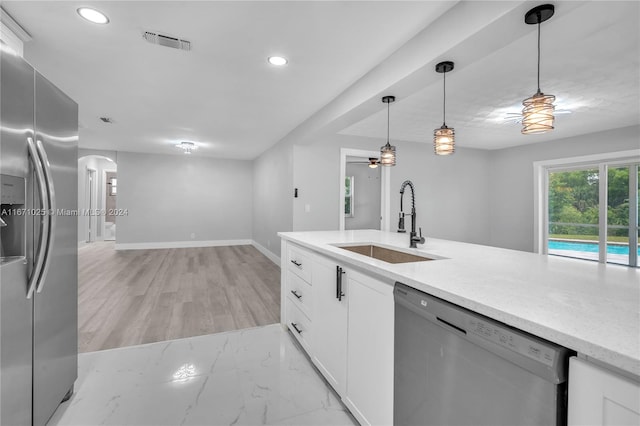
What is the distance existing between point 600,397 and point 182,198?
8.17 meters

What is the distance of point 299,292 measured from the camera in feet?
7.97

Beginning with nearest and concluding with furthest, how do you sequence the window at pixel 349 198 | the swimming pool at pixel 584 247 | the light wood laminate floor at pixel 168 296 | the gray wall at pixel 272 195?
the light wood laminate floor at pixel 168 296 < the swimming pool at pixel 584 247 < the gray wall at pixel 272 195 < the window at pixel 349 198

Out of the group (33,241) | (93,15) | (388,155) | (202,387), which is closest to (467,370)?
(202,387)

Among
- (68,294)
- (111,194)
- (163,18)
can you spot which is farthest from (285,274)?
(111,194)

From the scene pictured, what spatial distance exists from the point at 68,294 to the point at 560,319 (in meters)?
2.28

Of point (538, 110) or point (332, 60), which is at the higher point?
point (332, 60)

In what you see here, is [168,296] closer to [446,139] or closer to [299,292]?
[299,292]

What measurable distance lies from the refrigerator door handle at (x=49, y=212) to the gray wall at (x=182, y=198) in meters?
6.55

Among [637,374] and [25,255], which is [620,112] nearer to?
[637,374]

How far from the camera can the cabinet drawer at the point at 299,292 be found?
87.8 inches

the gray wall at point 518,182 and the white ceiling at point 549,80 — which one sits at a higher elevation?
the white ceiling at point 549,80

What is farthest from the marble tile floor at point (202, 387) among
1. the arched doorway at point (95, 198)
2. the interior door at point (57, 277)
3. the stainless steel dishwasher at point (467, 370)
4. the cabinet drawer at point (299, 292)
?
the arched doorway at point (95, 198)

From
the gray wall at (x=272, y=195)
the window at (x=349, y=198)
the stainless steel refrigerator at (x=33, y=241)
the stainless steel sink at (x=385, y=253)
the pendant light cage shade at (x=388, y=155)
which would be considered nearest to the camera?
the stainless steel refrigerator at (x=33, y=241)

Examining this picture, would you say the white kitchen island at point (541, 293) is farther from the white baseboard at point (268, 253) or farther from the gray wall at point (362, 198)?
the gray wall at point (362, 198)
